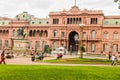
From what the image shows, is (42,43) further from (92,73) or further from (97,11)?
(92,73)

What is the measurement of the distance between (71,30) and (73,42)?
441 cm

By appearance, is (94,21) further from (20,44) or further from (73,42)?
(20,44)

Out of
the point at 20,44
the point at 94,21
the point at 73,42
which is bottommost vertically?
the point at 20,44

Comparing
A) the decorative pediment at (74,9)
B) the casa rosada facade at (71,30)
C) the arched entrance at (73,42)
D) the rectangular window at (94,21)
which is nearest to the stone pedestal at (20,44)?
the casa rosada facade at (71,30)

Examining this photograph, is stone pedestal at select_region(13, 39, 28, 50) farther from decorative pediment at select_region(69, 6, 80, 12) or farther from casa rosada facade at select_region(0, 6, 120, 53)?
decorative pediment at select_region(69, 6, 80, 12)

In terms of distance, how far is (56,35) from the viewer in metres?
116

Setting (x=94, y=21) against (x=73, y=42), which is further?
(x=73, y=42)

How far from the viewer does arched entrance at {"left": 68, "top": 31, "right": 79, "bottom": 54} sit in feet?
378

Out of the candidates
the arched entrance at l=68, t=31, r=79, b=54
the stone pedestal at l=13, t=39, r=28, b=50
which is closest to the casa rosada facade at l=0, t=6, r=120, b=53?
the arched entrance at l=68, t=31, r=79, b=54

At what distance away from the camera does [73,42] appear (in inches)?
4592

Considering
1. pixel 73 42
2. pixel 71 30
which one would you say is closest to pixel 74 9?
pixel 71 30

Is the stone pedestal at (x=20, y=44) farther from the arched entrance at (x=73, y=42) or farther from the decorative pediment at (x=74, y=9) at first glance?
the decorative pediment at (x=74, y=9)

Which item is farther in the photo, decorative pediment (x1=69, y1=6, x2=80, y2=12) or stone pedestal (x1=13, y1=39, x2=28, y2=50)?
decorative pediment (x1=69, y1=6, x2=80, y2=12)

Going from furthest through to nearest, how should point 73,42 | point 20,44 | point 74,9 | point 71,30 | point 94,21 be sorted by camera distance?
point 73,42
point 71,30
point 74,9
point 94,21
point 20,44
